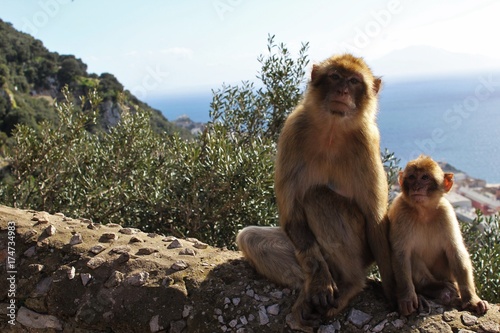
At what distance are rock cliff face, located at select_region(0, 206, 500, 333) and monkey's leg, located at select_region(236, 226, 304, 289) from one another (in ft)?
0.28

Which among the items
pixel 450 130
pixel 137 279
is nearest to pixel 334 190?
pixel 137 279

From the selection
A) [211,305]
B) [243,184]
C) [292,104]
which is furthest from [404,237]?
[292,104]

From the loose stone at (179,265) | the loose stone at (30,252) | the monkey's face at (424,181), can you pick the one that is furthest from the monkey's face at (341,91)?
the loose stone at (30,252)

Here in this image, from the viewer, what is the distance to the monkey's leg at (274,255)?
327cm

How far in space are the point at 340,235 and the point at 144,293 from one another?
4.67 feet

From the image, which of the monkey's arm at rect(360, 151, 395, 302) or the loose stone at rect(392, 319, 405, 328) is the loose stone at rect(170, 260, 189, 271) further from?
the loose stone at rect(392, 319, 405, 328)

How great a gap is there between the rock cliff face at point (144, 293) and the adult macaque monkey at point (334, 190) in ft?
0.62

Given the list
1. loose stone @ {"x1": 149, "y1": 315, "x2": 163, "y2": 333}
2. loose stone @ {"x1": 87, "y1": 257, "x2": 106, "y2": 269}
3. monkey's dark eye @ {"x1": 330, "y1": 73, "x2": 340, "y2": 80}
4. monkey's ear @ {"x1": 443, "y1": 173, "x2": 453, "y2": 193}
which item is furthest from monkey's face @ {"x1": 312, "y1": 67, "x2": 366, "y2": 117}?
loose stone @ {"x1": 87, "y1": 257, "x2": 106, "y2": 269}

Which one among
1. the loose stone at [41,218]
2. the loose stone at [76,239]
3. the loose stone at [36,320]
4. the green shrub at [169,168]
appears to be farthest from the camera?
the green shrub at [169,168]

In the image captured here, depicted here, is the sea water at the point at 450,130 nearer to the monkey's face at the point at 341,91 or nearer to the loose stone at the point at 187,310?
the monkey's face at the point at 341,91

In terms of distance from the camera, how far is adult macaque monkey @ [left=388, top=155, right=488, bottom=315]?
2.98 meters

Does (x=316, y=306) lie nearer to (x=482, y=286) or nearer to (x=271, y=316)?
(x=271, y=316)

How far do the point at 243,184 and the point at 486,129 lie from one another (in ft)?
110

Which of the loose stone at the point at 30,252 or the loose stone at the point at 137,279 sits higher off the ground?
the loose stone at the point at 30,252
